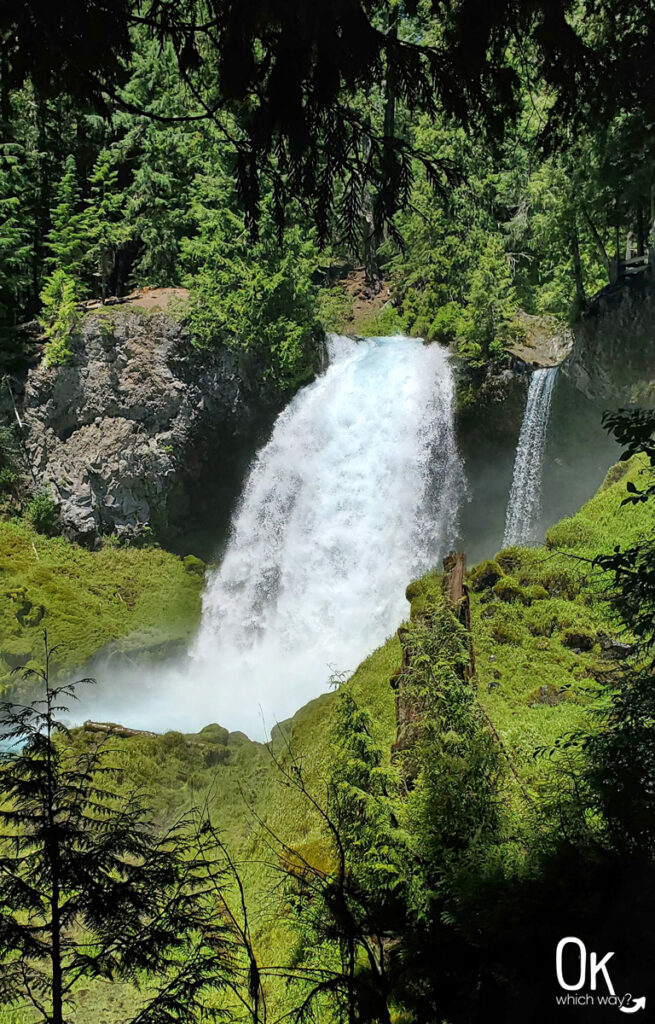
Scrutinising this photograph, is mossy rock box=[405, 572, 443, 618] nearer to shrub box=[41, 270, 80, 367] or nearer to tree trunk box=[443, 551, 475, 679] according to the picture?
tree trunk box=[443, 551, 475, 679]

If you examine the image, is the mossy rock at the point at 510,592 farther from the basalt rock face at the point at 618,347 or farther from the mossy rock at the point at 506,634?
the basalt rock face at the point at 618,347

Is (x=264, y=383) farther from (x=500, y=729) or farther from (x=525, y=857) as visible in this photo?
(x=525, y=857)

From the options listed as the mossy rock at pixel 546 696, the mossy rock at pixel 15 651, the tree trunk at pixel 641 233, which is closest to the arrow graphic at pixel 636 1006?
the mossy rock at pixel 546 696

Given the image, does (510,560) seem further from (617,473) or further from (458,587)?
(617,473)

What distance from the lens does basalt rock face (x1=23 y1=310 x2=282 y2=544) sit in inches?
735

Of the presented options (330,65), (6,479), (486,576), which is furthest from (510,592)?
(6,479)

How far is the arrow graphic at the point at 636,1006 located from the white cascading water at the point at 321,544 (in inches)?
458

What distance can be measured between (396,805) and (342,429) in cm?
1388

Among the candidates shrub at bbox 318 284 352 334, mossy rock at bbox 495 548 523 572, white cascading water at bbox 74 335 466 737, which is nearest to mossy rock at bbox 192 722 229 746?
white cascading water at bbox 74 335 466 737

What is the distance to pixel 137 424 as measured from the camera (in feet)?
61.8

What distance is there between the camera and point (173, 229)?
21938mm

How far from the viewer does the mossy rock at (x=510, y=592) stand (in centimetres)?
954

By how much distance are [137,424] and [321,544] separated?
614 centimetres

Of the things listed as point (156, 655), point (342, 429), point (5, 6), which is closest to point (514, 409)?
point (342, 429)
